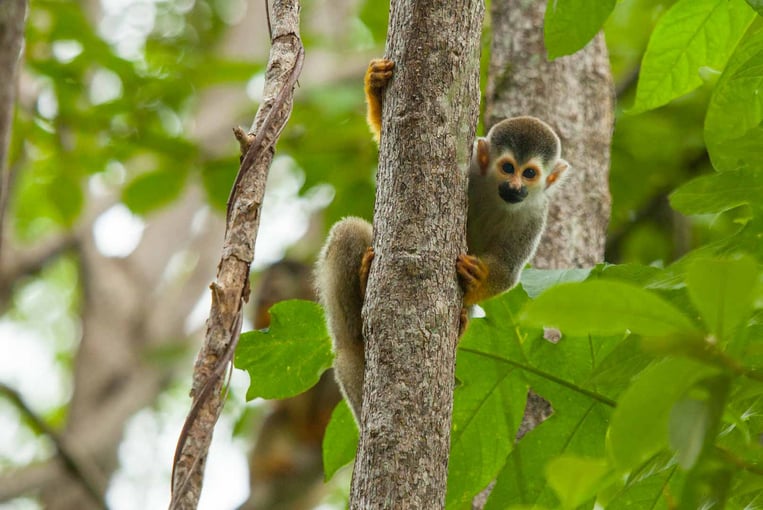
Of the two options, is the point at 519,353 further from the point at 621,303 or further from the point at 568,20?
the point at 621,303

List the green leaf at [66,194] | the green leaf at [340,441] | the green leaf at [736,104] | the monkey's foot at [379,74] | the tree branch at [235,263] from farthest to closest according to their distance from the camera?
the green leaf at [66,194] < the green leaf at [340,441] < the monkey's foot at [379,74] < the green leaf at [736,104] < the tree branch at [235,263]

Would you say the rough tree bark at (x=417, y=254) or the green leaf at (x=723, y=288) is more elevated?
the green leaf at (x=723, y=288)

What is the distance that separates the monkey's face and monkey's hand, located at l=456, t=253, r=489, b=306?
32.3 inches

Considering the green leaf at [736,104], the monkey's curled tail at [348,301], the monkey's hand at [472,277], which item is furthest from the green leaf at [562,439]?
the green leaf at [736,104]

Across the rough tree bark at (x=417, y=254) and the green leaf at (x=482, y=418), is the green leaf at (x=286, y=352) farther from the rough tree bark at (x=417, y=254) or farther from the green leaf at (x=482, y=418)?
the rough tree bark at (x=417, y=254)

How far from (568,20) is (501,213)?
5.38ft

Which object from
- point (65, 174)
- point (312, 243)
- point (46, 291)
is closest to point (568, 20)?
point (65, 174)

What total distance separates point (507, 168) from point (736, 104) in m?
1.48

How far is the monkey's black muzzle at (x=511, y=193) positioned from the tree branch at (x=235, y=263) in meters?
1.77

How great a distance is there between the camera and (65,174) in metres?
5.64

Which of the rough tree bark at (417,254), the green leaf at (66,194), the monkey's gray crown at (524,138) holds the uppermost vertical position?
the rough tree bark at (417,254)

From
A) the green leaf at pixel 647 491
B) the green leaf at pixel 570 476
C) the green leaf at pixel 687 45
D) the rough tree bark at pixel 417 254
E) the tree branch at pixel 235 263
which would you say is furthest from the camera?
the green leaf at pixel 687 45

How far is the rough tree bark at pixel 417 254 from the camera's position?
79.8 inches

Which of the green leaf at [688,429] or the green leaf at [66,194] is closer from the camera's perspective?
the green leaf at [688,429]
